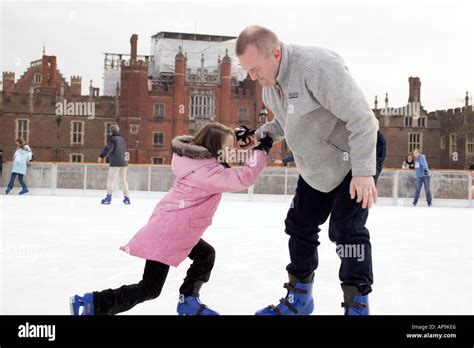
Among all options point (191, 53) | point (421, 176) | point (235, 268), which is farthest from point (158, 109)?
point (235, 268)

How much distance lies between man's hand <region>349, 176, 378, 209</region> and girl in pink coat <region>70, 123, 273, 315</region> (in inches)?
15.6

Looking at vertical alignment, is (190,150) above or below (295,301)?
above

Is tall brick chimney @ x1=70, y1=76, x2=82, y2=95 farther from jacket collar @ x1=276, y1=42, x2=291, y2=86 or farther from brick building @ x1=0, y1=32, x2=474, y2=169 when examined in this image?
jacket collar @ x1=276, y1=42, x2=291, y2=86

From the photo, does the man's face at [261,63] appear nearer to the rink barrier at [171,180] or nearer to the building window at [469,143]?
the rink barrier at [171,180]

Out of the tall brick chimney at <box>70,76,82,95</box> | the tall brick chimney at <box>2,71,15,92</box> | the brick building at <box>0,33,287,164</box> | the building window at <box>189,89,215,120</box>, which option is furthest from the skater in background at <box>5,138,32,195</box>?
the tall brick chimney at <box>2,71,15,92</box>

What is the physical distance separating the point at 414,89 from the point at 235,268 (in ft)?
126

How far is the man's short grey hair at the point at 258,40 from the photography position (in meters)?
2.29

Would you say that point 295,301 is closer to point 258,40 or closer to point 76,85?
point 258,40

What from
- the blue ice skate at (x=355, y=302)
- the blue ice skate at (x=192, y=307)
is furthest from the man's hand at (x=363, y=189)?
the blue ice skate at (x=192, y=307)

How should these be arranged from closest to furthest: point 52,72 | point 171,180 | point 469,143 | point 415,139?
point 171,180 → point 469,143 → point 52,72 → point 415,139

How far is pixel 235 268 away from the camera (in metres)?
3.83

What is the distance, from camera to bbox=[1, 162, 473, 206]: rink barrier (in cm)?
1337
